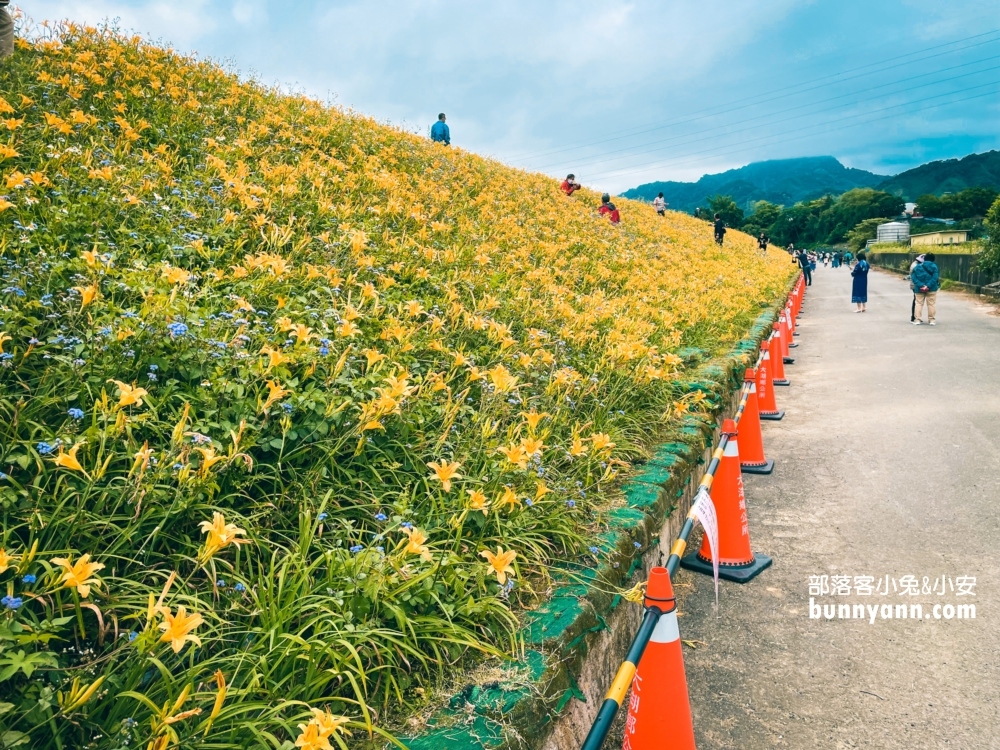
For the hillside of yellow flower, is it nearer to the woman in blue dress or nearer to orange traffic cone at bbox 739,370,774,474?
orange traffic cone at bbox 739,370,774,474

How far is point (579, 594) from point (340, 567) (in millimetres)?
939

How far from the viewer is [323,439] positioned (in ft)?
8.89

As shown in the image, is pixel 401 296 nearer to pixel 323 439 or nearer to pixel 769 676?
pixel 323 439

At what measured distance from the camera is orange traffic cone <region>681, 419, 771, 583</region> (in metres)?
3.95

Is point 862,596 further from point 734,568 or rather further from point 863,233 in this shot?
point 863,233

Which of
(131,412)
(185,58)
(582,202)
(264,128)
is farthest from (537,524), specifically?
(582,202)

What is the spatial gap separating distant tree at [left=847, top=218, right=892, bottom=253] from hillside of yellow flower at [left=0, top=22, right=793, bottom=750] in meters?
102

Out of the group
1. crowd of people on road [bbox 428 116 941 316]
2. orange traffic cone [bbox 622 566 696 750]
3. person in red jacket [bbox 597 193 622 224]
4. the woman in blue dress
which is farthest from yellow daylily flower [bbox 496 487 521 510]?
the woman in blue dress

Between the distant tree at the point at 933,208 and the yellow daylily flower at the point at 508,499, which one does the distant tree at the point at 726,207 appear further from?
the yellow daylily flower at the point at 508,499

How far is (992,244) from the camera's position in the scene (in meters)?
20.6

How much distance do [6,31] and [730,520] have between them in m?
9.73

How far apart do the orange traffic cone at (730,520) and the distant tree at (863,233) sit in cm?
10186

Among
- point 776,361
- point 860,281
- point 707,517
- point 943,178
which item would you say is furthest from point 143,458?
A: point 943,178

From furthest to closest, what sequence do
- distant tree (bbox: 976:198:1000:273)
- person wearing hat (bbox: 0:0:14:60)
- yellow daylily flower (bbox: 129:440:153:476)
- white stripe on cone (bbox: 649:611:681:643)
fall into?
distant tree (bbox: 976:198:1000:273), person wearing hat (bbox: 0:0:14:60), white stripe on cone (bbox: 649:611:681:643), yellow daylily flower (bbox: 129:440:153:476)
